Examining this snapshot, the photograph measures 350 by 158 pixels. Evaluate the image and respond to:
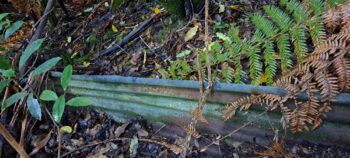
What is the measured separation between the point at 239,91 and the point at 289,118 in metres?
0.24

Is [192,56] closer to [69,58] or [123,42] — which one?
[123,42]

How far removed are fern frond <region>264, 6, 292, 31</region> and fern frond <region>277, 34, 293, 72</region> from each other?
0.05 meters

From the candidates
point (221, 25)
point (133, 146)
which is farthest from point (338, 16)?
point (133, 146)

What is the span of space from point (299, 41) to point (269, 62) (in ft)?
0.54

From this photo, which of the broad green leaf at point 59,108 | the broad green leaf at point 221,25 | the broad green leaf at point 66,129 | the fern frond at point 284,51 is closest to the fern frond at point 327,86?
the fern frond at point 284,51

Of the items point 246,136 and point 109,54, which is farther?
point 109,54

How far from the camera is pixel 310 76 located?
1.48 metres

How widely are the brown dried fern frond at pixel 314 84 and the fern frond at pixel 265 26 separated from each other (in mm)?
248

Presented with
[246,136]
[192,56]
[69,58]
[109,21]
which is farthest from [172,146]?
[109,21]

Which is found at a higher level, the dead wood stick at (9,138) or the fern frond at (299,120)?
the fern frond at (299,120)

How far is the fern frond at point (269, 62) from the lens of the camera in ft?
5.48

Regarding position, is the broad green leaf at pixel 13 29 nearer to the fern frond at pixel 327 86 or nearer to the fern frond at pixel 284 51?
the fern frond at pixel 284 51

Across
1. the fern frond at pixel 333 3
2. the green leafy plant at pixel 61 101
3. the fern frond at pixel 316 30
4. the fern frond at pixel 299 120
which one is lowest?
the fern frond at pixel 299 120

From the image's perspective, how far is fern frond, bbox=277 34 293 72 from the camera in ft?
5.41
